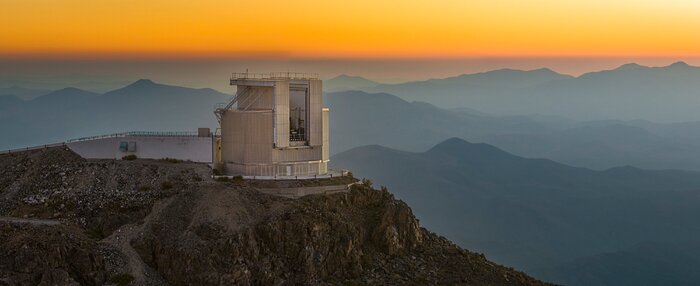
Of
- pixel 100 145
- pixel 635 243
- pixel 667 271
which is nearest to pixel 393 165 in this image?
pixel 635 243

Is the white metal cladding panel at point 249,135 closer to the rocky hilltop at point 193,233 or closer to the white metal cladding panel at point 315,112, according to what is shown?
the rocky hilltop at point 193,233

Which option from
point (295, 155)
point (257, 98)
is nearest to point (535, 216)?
point (295, 155)

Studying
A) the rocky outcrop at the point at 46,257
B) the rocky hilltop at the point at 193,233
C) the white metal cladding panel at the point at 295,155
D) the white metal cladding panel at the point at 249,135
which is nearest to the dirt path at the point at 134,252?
the rocky hilltop at the point at 193,233

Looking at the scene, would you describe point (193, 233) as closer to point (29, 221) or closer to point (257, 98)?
point (29, 221)

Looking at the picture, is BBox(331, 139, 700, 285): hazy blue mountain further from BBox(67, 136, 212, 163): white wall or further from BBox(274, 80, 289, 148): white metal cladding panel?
BBox(274, 80, 289, 148): white metal cladding panel

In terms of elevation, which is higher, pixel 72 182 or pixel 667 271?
pixel 72 182

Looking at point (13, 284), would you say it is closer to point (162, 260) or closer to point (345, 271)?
point (162, 260)
